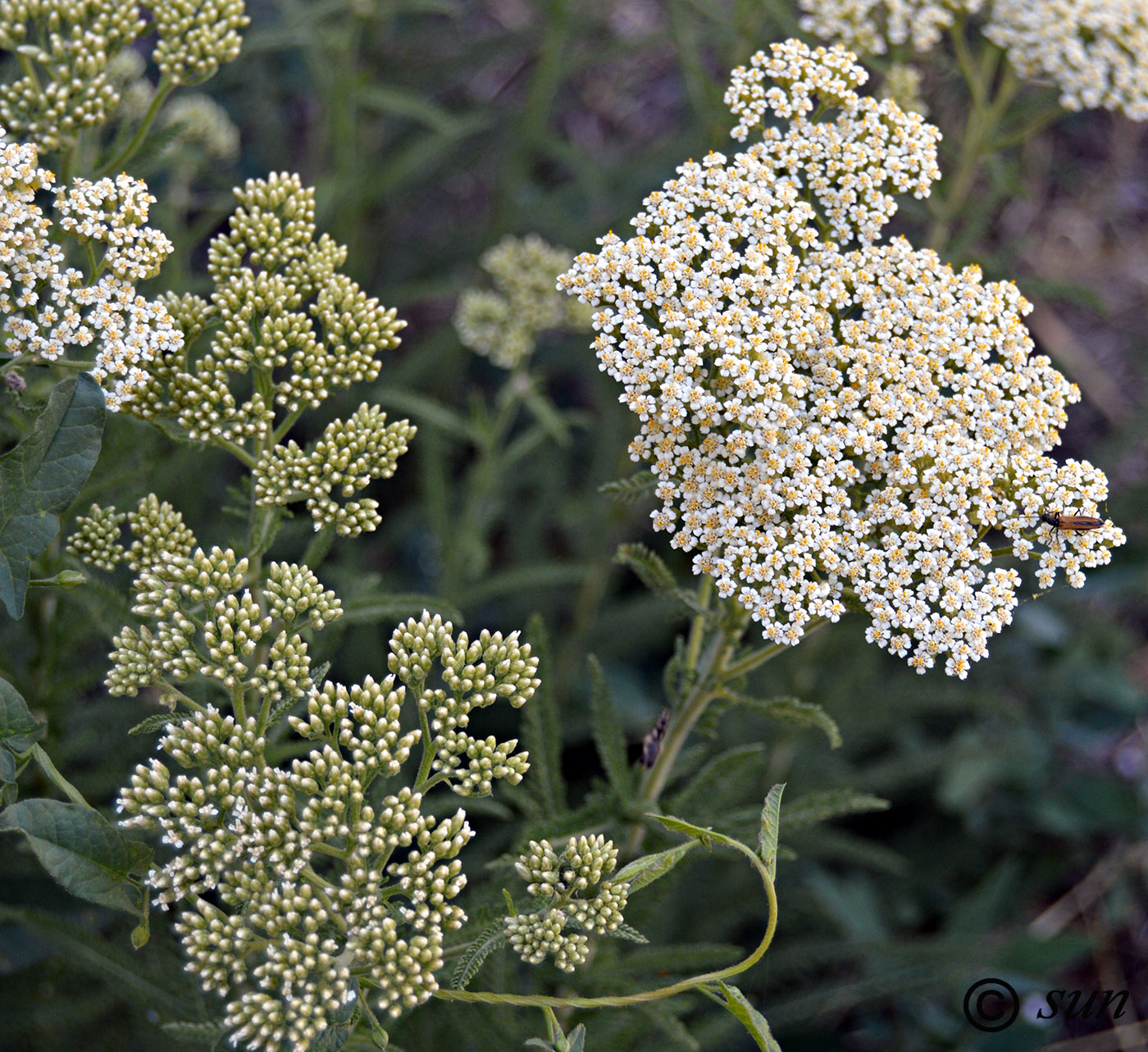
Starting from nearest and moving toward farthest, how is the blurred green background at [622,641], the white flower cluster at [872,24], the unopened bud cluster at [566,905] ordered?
the unopened bud cluster at [566,905] → the blurred green background at [622,641] → the white flower cluster at [872,24]

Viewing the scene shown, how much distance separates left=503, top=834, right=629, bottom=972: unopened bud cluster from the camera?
6.83 ft

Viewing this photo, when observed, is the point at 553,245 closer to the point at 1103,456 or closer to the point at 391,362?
the point at 391,362

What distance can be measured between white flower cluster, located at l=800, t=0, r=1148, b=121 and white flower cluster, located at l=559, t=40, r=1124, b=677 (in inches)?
51.2

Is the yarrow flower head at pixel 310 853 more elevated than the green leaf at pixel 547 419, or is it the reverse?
the yarrow flower head at pixel 310 853

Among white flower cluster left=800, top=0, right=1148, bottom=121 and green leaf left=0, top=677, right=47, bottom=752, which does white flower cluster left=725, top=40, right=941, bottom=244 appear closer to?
white flower cluster left=800, top=0, right=1148, bottom=121

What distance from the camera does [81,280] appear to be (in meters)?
2.39

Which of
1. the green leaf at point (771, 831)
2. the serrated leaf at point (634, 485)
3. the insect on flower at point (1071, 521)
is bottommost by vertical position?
the green leaf at point (771, 831)

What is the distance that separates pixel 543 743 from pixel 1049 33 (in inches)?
126

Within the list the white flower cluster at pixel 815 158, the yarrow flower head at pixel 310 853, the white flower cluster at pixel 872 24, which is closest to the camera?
the yarrow flower head at pixel 310 853

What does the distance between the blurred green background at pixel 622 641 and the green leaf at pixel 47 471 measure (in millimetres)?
592

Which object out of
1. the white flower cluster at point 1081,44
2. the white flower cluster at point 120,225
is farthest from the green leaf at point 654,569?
the white flower cluster at point 1081,44

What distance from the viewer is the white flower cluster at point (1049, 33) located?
3.65 m

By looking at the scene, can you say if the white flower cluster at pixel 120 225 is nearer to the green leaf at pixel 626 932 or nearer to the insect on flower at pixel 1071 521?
the green leaf at pixel 626 932

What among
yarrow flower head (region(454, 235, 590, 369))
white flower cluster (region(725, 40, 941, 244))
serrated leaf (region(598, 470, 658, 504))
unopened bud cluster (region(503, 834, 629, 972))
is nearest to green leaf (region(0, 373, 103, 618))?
serrated leaf (region(598, 470, 658, 504))
